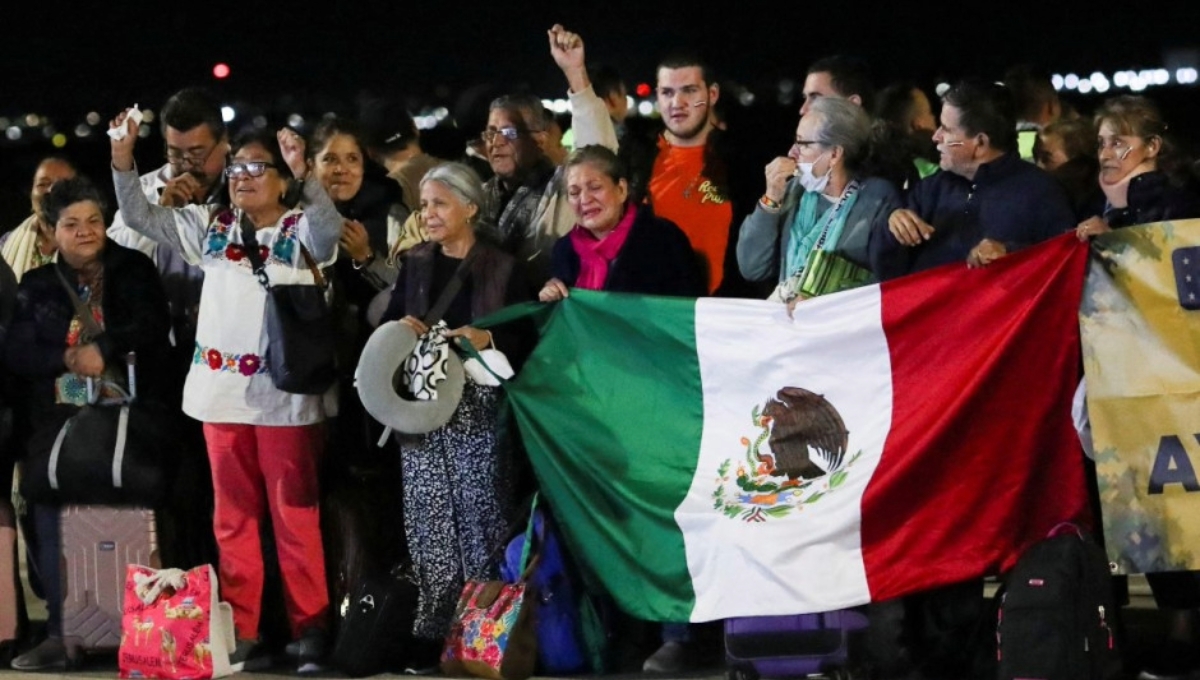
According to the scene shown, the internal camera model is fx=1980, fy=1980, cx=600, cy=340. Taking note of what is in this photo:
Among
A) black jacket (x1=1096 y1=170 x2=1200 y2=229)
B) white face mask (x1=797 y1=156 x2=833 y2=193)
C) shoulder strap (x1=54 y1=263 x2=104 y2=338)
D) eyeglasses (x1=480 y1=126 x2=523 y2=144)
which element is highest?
eyeglasses (x1=480 y1=126 x2=523 y2=144)

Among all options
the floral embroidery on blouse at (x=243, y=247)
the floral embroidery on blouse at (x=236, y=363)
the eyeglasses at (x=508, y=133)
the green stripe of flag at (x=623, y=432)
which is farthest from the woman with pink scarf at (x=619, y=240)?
the floral embroidery on blouse at (x=236, y=363)

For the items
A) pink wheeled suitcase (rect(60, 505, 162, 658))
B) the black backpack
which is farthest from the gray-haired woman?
the black backpack

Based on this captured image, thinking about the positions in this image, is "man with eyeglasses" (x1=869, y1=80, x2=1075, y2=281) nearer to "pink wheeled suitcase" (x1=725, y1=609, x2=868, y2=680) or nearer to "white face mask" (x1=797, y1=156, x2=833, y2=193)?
"white face mask" (x1=797, y1=156, x2=833, y2=193)

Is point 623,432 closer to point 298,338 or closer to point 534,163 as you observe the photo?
point 298,338

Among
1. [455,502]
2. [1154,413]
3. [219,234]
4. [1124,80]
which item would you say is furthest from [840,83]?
[1124,80]

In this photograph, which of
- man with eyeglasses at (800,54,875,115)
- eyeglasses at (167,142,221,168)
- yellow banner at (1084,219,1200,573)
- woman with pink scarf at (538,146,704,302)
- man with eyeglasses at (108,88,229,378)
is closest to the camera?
yellow banner at (1084,219,1200,573)

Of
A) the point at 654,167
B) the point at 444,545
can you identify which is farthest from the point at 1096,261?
the point at 444,545

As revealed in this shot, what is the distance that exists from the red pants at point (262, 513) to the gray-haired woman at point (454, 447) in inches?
16.2

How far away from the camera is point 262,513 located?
730 centimetres

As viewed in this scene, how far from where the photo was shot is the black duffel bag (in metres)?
7.26

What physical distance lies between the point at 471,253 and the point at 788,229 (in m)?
1.14

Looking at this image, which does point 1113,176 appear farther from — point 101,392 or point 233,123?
point 233,123

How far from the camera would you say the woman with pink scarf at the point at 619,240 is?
689cm

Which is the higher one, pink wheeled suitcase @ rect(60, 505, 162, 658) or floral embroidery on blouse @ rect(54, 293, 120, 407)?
floral embroidery on blouse @ rect(54, 293, 120, 407)
